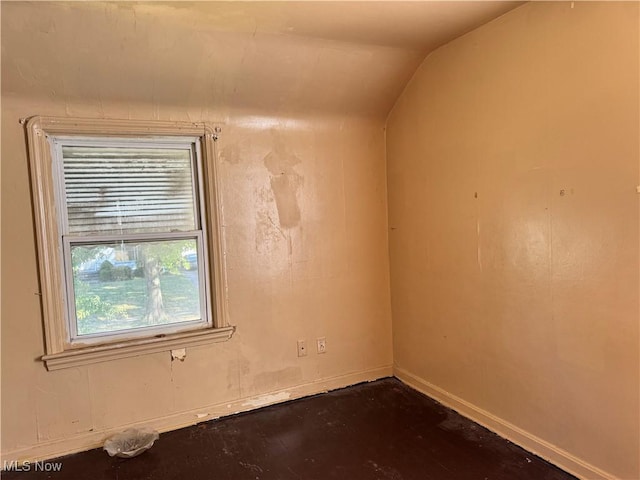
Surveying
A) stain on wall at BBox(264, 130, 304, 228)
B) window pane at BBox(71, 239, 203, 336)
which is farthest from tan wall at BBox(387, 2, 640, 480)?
window pane at BBox(71, 239, 203, 336)

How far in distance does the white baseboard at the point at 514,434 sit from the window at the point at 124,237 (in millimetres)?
1419

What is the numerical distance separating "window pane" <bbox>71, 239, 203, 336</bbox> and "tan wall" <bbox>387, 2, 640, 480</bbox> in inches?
60.2

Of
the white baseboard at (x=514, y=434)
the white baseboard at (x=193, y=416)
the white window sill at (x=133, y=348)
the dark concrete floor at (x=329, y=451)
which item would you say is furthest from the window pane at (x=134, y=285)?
the white baseboard at (x=514, y=434)

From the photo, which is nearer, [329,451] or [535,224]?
[535,224]

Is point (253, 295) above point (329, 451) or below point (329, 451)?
above

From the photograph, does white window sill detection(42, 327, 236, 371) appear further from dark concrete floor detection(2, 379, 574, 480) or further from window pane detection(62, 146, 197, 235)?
window pane detection(62, 146, 197, 235)

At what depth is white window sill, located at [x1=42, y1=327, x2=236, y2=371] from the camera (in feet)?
7.57

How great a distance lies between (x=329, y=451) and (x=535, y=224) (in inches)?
63.4

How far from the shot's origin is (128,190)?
2502 millimetres

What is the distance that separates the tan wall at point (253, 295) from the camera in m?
2.23

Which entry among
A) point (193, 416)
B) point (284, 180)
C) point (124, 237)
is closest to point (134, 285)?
point (124, 237)

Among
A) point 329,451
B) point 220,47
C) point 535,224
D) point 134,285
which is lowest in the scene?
point 329,451

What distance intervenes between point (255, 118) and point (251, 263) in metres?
0.94

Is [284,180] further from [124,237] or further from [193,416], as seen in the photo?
[193,416]
